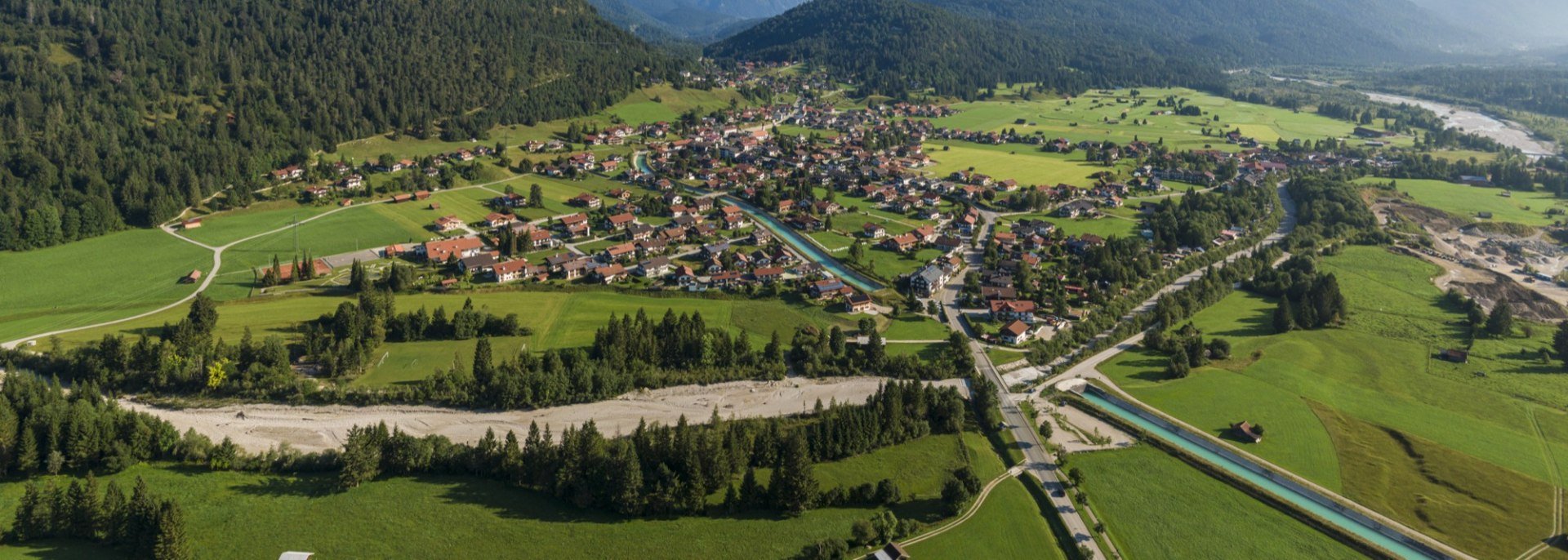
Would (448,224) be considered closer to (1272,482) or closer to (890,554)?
(890,554)

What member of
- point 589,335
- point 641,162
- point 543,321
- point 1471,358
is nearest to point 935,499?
point 589,335

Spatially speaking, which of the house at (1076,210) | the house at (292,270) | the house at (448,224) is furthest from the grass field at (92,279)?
the house at (1076,210)

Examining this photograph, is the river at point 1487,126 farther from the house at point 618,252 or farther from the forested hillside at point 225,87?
the forested hillside at point 225,87

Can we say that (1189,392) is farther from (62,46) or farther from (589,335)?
(62,46)

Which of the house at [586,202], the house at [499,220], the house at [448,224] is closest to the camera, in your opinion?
the house at [448,224]

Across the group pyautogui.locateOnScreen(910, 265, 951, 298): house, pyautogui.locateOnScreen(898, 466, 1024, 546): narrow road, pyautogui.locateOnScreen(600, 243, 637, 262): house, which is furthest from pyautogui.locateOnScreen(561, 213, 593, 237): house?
pyautogui.locateOnScreen(898, 466, 1024, 546): narrow road

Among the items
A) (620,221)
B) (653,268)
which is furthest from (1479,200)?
(620,221)
